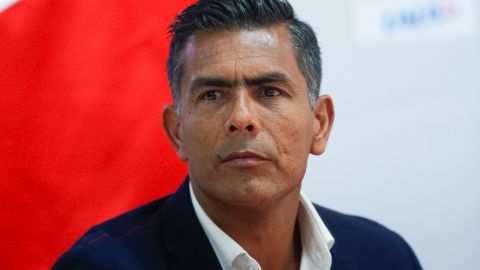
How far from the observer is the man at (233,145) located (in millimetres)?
Result: 1425

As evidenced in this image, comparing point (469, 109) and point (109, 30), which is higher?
point (109, 30)

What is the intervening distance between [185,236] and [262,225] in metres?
0.17

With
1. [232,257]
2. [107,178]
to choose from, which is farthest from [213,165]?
[107,178]

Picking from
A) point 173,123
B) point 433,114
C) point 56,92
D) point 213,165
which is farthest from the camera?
point 433,114

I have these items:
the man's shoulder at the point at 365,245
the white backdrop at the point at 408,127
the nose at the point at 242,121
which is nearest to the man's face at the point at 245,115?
the nose at the point at 242,121

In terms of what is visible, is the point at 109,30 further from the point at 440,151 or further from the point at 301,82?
the point at 440,151

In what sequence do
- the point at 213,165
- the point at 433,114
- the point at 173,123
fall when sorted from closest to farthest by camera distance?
the point at 213,165
the point at 173,123
the point at 433,114

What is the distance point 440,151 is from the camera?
2205 millimetres

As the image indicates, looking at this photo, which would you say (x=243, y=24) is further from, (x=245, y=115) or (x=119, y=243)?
(x=119, y=243)

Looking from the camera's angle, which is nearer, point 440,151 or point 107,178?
point 107,178

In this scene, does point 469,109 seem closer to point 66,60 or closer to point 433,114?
point 433,114

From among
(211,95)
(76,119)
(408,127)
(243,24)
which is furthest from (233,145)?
(408,127)

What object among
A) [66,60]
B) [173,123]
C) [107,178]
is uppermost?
[66,60]

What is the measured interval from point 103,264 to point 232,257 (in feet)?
0.88
